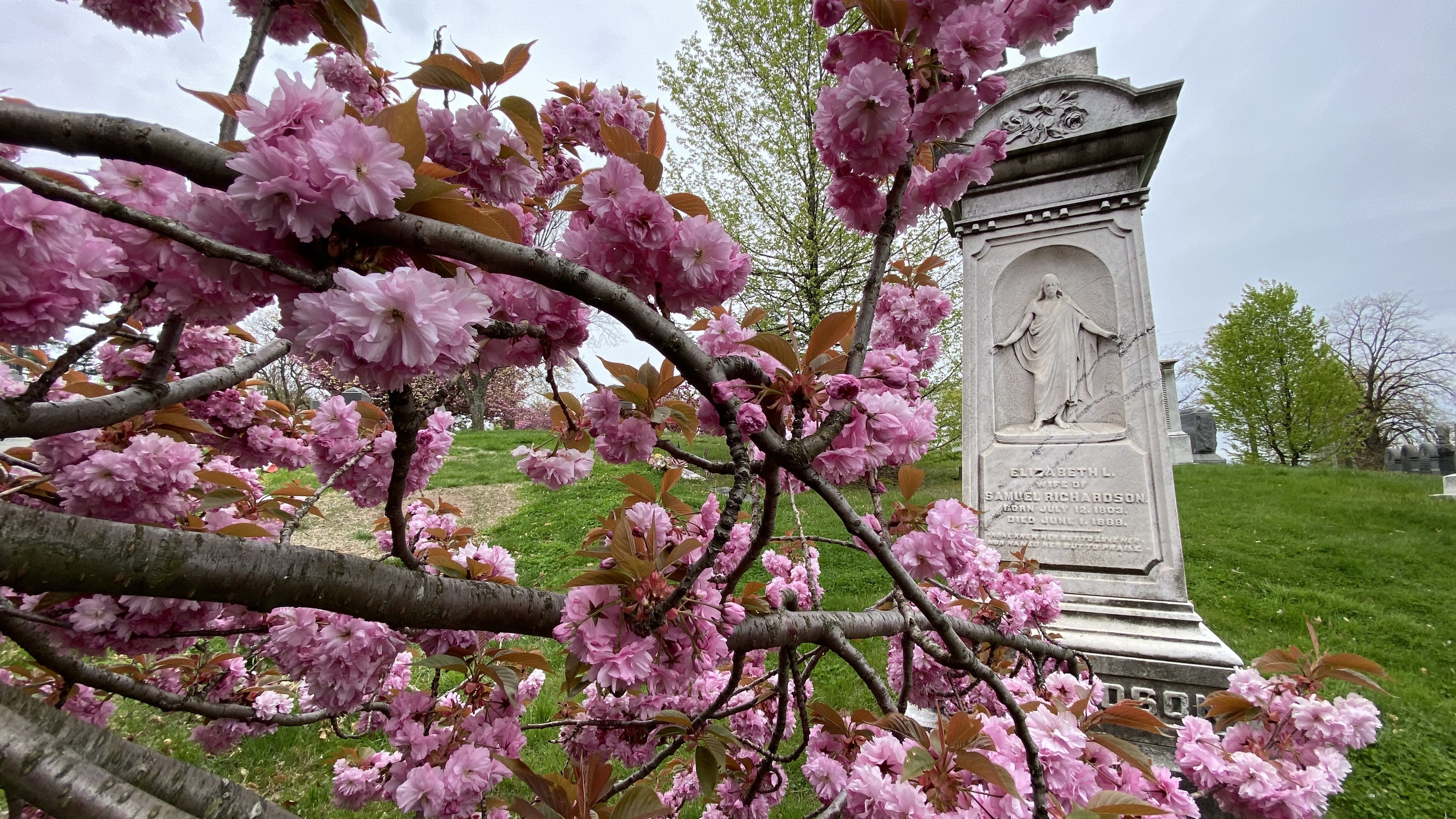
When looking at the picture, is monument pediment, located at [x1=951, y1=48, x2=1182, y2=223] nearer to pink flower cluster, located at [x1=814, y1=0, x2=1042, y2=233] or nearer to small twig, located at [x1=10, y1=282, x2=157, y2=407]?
pink flower cluster, located at [x1=814, y1=0, x2=1042, y2=233]

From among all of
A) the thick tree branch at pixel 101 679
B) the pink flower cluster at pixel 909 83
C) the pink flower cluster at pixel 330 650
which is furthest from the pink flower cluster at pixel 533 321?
the thick tree branch at pixel 101 679

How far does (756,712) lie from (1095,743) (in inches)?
42.1

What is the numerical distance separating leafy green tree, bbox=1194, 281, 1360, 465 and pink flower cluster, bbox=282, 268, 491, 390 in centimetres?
2066

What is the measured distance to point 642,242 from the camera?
82 centimetres

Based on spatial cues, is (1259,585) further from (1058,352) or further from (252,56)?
(252,56)

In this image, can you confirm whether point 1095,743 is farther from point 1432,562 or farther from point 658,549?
point 1432,562

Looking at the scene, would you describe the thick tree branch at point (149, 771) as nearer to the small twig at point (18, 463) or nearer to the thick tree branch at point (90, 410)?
the thick tree branch at point (90, 410)

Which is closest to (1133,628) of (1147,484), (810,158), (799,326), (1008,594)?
(1147,484)

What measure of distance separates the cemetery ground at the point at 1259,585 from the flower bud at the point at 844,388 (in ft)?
2.36

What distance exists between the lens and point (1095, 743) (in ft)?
3.80

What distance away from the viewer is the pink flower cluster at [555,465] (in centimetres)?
145

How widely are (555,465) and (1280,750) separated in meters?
2.18

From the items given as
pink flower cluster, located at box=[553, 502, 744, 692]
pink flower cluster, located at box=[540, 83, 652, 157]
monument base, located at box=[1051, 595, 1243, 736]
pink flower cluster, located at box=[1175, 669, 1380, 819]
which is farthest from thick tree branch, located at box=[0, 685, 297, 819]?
monument base, located at box=[1051, 595, 1243, 736]

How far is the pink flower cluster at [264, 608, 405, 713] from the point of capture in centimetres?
113
